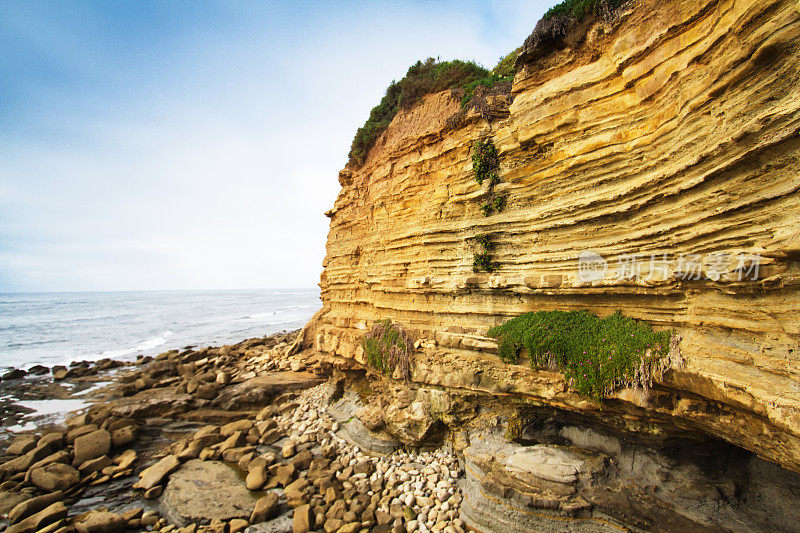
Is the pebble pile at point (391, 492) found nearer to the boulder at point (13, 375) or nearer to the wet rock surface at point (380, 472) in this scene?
the wet rock surface at point (380, 472)

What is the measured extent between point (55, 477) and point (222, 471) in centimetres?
436

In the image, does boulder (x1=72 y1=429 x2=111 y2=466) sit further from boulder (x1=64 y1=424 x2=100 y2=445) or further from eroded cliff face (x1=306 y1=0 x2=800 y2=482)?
Answer: eroded cliff face (x1=306 y1=0 x2=800 y2=482)

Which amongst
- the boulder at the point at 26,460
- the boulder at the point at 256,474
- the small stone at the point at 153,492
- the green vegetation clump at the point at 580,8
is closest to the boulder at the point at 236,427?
the boulder at the point at 256,474

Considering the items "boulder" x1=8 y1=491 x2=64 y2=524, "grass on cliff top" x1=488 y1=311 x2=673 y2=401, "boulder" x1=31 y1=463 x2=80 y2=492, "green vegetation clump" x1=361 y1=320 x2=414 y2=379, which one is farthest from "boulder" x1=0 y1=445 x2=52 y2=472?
"grass on cliff top" x1=488 y1=311 x2=673 y2=401

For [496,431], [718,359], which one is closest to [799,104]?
[718,359]

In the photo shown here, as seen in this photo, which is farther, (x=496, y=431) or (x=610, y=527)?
(x=496, y=431)

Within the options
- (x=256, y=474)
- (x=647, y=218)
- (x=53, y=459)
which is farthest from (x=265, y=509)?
(x=647, y=218)

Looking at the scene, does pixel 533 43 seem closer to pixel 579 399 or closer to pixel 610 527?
pixel 579 399

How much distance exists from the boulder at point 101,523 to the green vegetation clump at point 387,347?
709 cm

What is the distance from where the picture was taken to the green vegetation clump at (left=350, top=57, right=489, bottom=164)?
12.2m

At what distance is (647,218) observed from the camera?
5797 mm

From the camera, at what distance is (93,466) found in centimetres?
906

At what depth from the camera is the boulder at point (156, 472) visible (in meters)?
8.43

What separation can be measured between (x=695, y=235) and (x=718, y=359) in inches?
76.0
